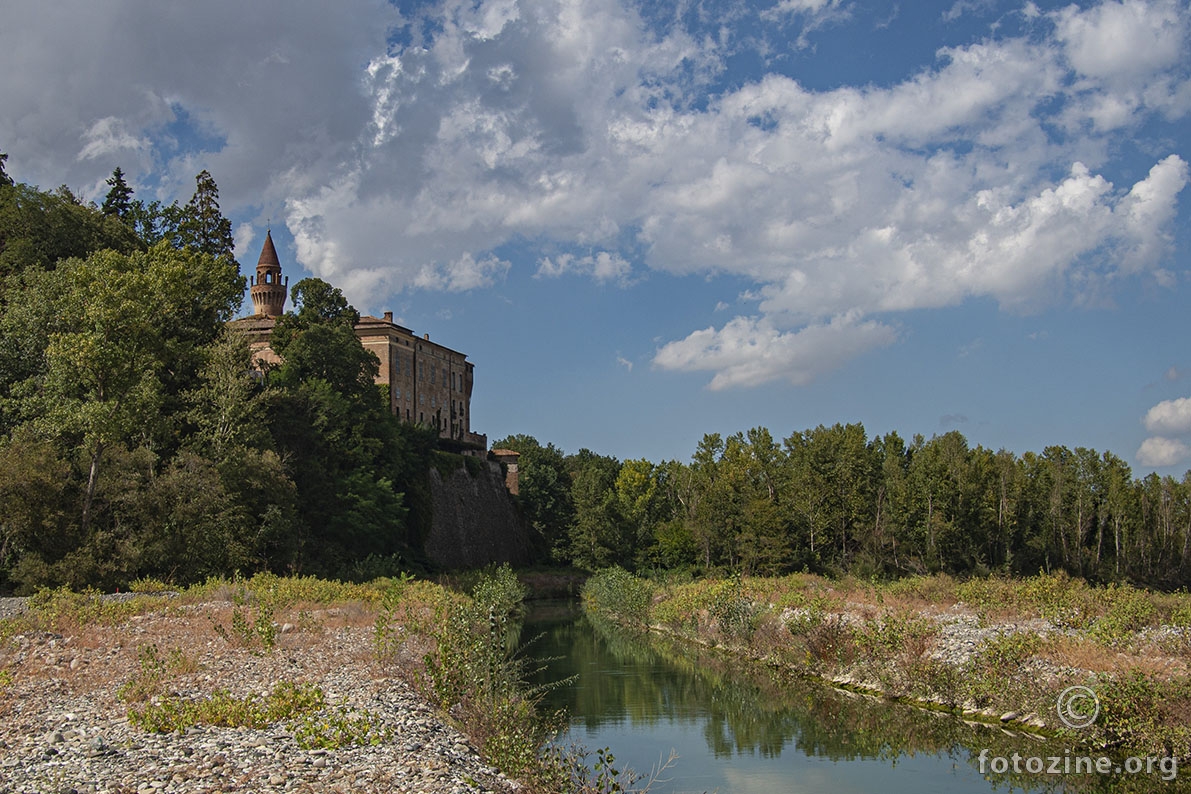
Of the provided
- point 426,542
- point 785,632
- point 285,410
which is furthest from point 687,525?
point 785,632

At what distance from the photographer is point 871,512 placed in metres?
58.3

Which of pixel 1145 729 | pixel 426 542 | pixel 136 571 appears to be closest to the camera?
pixel 1145 729

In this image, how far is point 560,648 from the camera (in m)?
31.9

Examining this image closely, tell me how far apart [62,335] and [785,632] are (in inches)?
971

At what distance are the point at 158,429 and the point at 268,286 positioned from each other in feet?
128

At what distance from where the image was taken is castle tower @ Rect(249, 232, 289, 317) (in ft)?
226

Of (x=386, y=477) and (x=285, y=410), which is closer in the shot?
(x=285, y=410)

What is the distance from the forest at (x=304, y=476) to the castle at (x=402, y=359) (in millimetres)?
7646

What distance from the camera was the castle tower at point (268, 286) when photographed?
68.9m

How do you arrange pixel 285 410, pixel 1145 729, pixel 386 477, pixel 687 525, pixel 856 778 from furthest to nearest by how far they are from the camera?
pixel 687 525
pixel 386 477
pixel 285 410
pixel 856 778
pixel 1145 729

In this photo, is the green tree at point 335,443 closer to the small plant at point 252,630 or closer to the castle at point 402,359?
the castle at point 402,359

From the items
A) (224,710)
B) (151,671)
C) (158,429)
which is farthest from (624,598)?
(224,710)

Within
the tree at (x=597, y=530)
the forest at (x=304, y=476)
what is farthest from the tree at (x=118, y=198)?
the tree at (x=597, y=530)

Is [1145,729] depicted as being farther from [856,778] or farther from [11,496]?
[11,496]
